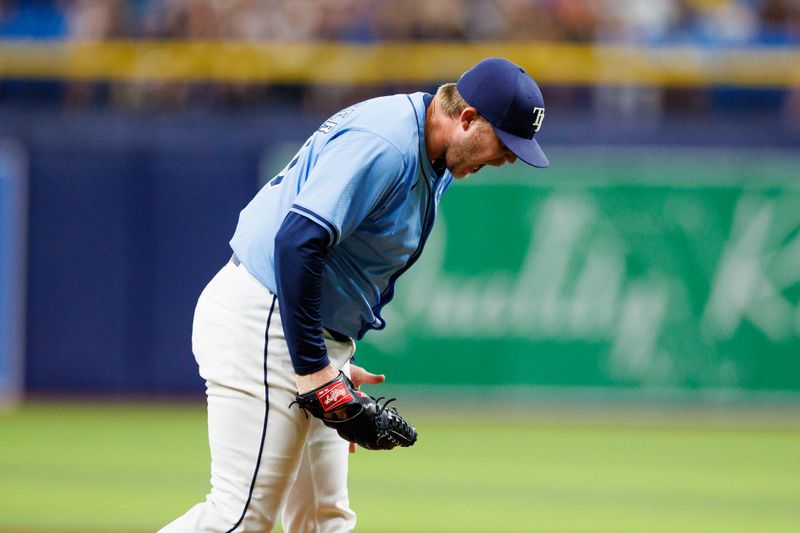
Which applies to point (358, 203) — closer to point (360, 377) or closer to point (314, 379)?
point (314, 379)

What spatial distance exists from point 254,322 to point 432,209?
2.54 ft

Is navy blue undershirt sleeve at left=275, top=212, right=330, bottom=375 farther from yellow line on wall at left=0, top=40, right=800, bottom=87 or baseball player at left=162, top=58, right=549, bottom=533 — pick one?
yellow line on wall at left=0, top=40, right=800, bottom=87

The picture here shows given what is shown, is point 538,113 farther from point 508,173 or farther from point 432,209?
point 508,173

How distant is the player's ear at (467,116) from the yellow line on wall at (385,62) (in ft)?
31.1

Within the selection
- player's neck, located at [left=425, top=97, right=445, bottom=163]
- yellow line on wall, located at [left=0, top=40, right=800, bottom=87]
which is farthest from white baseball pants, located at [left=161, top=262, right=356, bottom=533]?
yellow line on wall, located at [left=0, top=40, right=800, bottom=87]

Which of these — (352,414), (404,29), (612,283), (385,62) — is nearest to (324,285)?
(352,414)

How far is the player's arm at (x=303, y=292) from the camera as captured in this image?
163 inches

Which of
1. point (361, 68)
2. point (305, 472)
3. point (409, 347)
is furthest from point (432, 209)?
point (361, 68)

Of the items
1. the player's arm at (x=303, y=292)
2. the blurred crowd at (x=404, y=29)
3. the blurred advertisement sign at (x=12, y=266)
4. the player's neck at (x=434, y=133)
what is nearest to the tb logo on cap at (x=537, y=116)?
the player's neck at (x=434, y=133)

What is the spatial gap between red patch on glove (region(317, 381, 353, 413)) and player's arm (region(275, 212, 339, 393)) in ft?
0.10

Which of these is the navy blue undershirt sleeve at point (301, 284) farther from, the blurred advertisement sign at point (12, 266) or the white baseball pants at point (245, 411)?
the blurred advertisement sign at point (12, 266)

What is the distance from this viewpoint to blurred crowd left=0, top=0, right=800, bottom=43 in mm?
14172

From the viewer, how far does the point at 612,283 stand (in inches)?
514

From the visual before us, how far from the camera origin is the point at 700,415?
12.9m
